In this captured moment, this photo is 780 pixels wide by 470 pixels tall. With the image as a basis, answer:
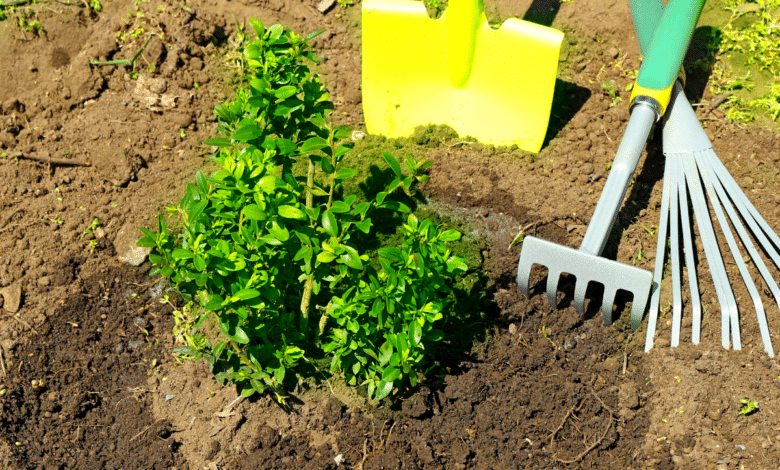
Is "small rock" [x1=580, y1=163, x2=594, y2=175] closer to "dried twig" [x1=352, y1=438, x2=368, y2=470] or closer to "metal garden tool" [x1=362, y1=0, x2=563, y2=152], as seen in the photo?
"metal garden tool" [x1=362, y1=0, x2=563, y2=152]

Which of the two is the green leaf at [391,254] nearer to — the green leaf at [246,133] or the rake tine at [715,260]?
the green leaf at [246,133]

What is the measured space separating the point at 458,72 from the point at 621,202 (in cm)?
96

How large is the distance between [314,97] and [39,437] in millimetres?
1627

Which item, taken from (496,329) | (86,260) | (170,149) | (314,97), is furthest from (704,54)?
(86,260)

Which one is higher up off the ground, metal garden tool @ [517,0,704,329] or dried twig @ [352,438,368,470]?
metal garden tool @ [517,0,704,329]

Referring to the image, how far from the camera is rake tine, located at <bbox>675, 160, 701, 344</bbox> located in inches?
92.0

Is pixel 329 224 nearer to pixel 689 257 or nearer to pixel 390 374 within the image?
pixel 390 374

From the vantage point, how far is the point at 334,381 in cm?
235

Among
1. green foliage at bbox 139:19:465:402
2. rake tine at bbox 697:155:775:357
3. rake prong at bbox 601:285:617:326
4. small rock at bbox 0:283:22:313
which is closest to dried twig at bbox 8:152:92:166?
small rock at bbox 0:283:22:313

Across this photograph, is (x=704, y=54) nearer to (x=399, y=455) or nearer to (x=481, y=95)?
(x=481, y=95)

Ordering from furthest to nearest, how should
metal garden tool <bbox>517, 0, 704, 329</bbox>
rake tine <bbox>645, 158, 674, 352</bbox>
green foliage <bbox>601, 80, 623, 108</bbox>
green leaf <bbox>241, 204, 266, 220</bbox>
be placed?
green foliage <bbox>601, 80, 623, 108</bbox> < rake tine <bbox>645, 158, 674, 352</bbox> < metal garden tool <bbox>517, 0, 704, 329</bbox> < green leaf <bbox>241, 204, 266, 220</bbox>

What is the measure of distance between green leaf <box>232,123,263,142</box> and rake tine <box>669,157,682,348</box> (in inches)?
67.0

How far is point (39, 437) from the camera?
7.36 feet

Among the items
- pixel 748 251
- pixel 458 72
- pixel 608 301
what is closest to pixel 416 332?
pixel 608 301
